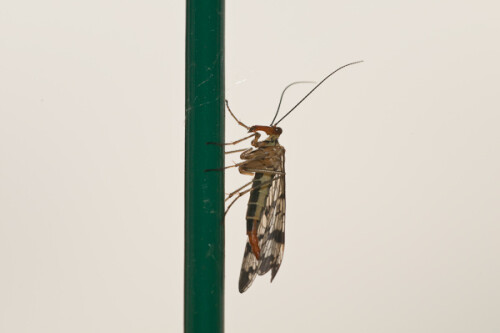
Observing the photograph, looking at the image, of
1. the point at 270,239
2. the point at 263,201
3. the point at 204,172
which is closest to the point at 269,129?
the point at 263,201

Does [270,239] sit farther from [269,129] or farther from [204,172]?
[204,172]

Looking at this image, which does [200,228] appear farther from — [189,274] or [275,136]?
[275,136]

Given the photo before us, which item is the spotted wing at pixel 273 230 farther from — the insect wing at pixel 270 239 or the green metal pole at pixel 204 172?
the green metal pole at pixel 204 172

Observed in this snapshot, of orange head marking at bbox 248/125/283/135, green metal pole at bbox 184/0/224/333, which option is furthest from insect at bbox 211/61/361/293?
green metal pole at bbox 184/0/224/333

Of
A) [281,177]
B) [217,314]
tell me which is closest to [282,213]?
[281,177]

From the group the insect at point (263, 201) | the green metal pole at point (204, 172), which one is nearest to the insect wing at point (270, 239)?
the insect at point (263, 201)
